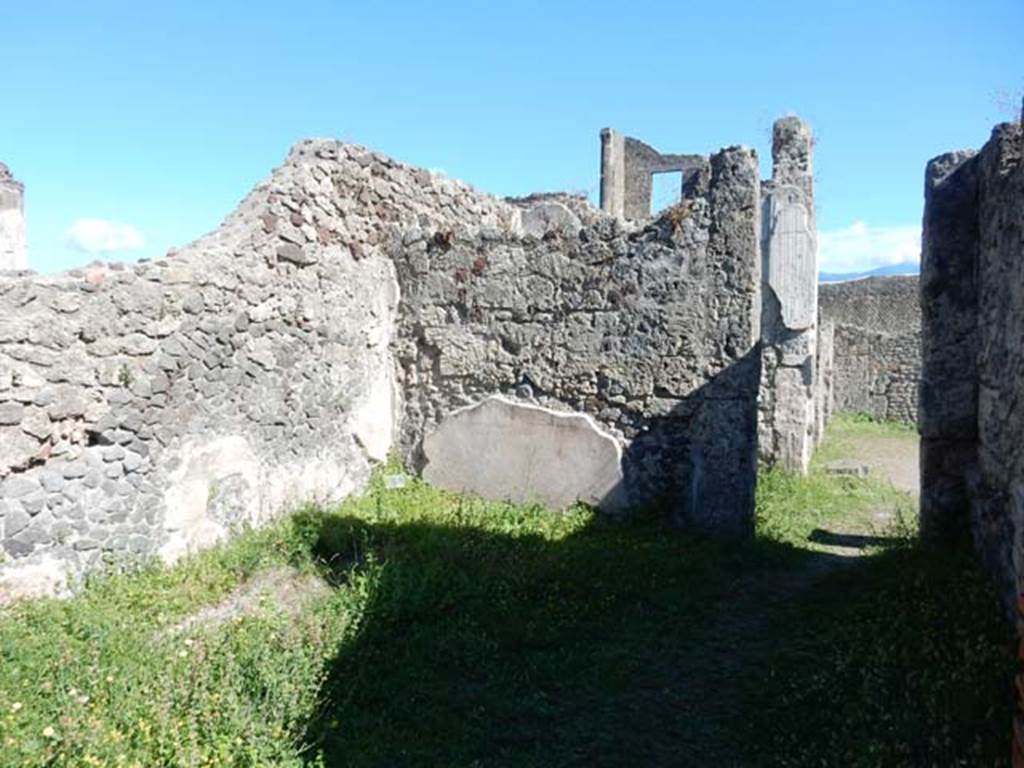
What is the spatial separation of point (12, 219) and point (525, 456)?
8027mm

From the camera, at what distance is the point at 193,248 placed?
216 inches

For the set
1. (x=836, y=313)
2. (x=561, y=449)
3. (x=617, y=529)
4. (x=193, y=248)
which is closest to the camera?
(x=193, y=248)

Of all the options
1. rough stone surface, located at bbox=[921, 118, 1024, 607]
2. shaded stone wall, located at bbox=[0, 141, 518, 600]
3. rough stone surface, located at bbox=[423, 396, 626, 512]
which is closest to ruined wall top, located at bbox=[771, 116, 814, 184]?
rough stone surface, located at bbox=[921, 118, 1024, 607]

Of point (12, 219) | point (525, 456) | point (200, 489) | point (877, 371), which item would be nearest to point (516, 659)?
point (200, 489)

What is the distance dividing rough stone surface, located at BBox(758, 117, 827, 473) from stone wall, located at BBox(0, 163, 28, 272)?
906 cm

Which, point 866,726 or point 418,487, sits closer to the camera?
point 866,726

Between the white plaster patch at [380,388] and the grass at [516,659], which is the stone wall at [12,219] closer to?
the white plaster patch at [380,388]

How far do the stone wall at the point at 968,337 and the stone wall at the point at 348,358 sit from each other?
1.13 m

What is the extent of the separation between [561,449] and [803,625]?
2468 millimetres

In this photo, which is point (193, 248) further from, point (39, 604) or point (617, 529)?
point (617, 529)

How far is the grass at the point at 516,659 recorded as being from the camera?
123 inches

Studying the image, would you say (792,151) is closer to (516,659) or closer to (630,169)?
(516,659)

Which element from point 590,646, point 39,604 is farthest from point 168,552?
point 590,646

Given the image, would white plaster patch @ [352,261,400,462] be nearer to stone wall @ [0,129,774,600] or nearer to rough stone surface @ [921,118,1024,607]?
stone wall @ [0,129,774,600]
